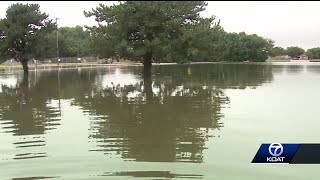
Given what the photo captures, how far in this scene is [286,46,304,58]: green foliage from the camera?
10887cm

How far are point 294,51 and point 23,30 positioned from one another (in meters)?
88.2

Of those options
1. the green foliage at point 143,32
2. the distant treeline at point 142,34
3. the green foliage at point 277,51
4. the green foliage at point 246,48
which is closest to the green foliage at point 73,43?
the distant treeline at point 142,34

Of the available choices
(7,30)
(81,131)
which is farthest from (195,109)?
(7,30)

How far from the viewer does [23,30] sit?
3759 cm

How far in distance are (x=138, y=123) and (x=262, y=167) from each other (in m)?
5.31

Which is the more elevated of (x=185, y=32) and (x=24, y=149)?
(x=185, y=32)

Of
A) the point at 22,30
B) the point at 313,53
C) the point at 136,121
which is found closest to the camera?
the point at 136,121

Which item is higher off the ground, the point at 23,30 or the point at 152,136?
the point at 23,30

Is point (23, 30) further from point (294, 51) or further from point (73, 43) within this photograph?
point (294, 51)

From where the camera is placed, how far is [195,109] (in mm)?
14859

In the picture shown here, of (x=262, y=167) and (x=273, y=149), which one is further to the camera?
(x=262, y=167)

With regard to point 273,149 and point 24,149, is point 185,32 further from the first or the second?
point 273,149

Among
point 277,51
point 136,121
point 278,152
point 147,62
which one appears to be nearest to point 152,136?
point 136,121

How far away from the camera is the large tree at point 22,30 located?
37.8 meters
